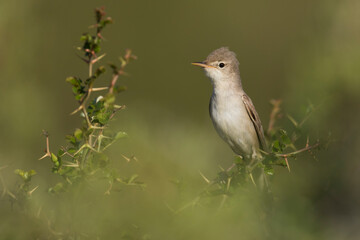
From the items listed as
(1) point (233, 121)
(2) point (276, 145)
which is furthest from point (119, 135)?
(1) point (233, 121)

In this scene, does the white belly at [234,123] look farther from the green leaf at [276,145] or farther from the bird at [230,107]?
the green leaf at [276,145]

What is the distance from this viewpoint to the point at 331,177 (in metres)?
1.76

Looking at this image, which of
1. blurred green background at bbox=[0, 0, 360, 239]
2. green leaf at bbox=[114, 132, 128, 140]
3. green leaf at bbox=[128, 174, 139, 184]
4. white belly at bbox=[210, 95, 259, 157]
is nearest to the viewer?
blurred green background at bbox=[0, 0, 360, 239]

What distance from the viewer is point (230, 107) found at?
4.08m

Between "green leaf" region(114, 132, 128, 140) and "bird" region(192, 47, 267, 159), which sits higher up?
"green leaf" region(114, 132, 128, 140)

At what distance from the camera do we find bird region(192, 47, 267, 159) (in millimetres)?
4078

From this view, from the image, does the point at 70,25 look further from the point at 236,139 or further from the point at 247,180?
the point at 247,180

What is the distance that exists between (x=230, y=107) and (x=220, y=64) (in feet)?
1.31

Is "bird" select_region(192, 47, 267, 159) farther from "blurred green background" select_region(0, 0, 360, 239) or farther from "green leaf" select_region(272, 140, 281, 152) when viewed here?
"green leaf" select_region(272, 140, 281, 152)

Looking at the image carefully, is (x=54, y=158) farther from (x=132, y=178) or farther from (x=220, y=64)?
(x=220, y=64)

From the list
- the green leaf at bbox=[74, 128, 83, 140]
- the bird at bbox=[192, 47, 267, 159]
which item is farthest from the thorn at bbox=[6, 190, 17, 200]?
the bird at bbox=[192, 47, 267, 159]

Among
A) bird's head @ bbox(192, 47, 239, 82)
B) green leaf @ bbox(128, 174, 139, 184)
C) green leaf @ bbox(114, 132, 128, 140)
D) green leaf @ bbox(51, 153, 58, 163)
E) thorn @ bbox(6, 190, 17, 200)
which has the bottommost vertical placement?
bird's head @ bbox(192, 47, 239, 82)

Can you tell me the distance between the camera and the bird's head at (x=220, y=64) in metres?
4.13

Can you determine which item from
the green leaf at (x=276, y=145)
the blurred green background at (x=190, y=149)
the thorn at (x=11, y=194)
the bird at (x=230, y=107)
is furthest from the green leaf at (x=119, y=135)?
the bird at (x=230, y=107)
